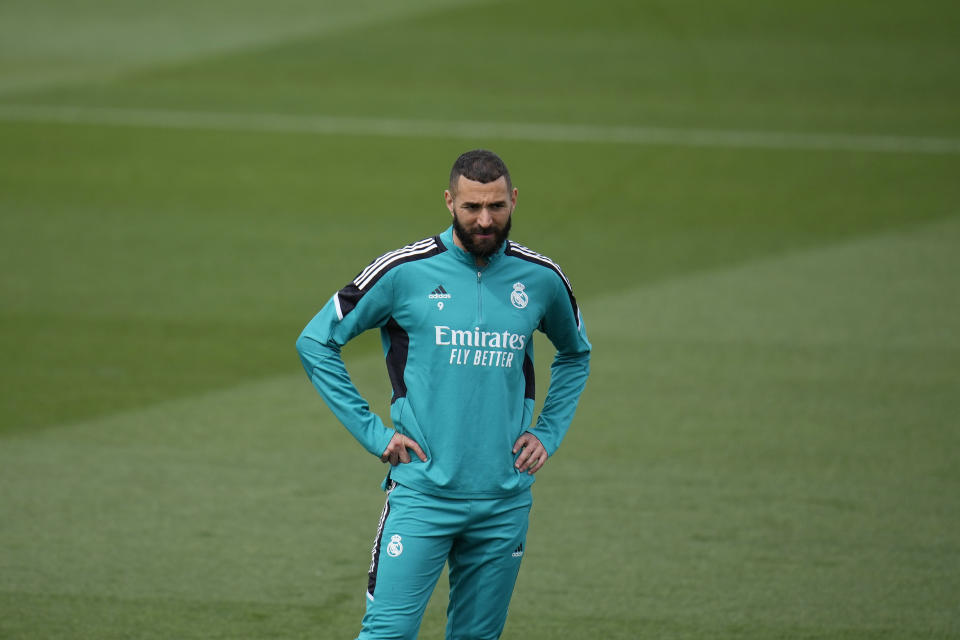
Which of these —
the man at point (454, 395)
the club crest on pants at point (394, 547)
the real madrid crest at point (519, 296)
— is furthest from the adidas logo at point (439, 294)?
the club crest on pants at point (394, 547)

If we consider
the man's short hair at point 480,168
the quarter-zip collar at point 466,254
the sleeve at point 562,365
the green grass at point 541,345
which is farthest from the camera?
the green grass at point 541,345

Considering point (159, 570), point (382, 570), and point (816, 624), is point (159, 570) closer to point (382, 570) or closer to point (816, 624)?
point (382, 570)

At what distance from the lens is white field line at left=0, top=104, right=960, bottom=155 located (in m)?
16.1

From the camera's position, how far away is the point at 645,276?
12.2m

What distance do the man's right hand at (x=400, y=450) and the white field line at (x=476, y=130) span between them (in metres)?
11.8

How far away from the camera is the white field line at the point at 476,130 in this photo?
16.1m

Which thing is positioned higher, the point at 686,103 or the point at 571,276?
the point at 686,103

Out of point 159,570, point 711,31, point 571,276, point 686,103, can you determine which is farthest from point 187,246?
point 711,31

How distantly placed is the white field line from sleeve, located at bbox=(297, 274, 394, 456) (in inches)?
461

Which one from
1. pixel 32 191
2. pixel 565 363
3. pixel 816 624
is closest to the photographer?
pixel 565 363

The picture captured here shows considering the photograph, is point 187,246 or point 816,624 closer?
point 816,624

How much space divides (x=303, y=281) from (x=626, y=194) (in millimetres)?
4360

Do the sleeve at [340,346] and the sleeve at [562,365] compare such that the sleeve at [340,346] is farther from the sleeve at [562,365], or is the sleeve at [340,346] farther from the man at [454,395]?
the sleeve at [562,365]

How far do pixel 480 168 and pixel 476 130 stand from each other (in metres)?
12.1
